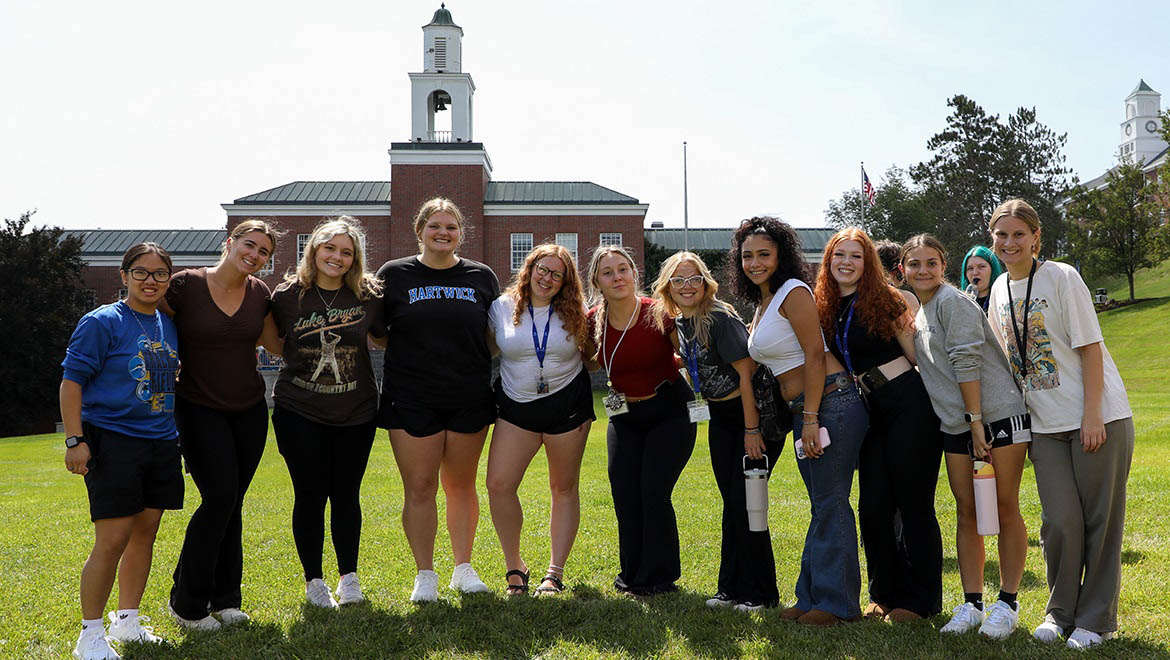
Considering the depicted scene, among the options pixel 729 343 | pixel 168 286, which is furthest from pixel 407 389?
pixel 729 343

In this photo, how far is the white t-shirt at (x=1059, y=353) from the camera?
4340 millimetres

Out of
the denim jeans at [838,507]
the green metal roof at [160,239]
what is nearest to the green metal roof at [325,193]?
the green metal roof at [160,239]

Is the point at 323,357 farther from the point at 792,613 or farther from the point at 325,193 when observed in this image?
the point at 325,193

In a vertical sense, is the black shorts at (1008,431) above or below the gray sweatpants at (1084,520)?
above

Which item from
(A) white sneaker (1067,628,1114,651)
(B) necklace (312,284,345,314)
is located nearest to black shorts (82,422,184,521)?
(B) necklace (312,284,345,314)

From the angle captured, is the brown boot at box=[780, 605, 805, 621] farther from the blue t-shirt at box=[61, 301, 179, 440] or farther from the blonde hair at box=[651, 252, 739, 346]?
the blue t-shirt at box=[61, 301, 179, 440]

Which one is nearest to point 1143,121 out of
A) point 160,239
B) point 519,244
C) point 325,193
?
point 519,244

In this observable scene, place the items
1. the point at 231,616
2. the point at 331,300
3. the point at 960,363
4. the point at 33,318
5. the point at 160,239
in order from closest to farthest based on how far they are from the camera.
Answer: the point at 960,363
the point at 231,616
the point at 331,300
the point at 33,318
the point at 160,239

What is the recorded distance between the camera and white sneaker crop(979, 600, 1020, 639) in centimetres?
438

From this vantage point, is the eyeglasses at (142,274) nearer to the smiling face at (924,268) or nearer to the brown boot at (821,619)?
the brown boot at (821,619)

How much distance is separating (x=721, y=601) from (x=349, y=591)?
236 cm

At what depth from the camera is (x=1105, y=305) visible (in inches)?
1943

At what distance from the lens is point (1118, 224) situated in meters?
49.2

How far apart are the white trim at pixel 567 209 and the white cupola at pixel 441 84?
161 inches
